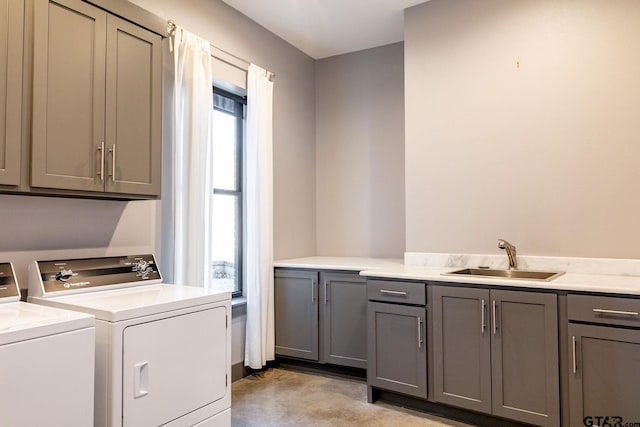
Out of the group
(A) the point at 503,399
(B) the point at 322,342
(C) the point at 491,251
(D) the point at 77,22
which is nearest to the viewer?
(D) the point at 77,22

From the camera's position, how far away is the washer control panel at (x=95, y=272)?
→ 6.42 ft

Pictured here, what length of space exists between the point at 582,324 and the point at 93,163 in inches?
101

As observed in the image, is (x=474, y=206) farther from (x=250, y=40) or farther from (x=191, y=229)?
(x=250, y=40)

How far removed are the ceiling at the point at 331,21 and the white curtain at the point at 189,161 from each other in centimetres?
80

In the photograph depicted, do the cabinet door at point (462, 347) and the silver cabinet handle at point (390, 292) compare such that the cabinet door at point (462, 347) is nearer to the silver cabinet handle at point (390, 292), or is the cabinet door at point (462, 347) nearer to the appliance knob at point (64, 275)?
the silver cabinet handle at point (390, 292)

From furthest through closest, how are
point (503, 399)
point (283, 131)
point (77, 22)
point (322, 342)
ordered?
point (283, 131), point (322, 342), point (503, 399), point (77, 22)

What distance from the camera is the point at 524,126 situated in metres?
2.94

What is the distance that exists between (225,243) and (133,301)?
167 cm

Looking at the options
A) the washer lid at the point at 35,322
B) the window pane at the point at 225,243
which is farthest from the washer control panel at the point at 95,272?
the window pane at the point at 225,243

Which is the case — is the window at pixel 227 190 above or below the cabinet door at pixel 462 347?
above

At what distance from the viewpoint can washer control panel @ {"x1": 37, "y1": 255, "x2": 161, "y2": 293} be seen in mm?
1956

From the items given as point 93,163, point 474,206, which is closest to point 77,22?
point 93,163

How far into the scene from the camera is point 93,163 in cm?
196

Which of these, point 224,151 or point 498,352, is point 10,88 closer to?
point 224,151
